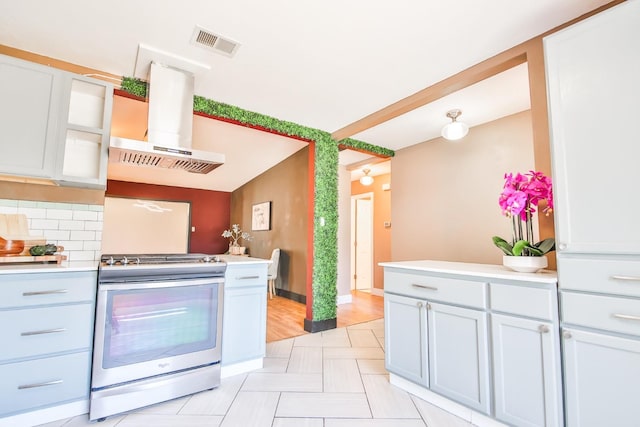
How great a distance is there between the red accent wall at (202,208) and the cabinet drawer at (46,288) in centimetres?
576

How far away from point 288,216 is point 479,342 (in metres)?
4.05

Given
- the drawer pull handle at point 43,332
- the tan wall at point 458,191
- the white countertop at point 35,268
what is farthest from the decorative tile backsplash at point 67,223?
the tan wall at point 458,191

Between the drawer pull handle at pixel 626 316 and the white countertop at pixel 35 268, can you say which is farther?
the white countertop at pixel 35 268

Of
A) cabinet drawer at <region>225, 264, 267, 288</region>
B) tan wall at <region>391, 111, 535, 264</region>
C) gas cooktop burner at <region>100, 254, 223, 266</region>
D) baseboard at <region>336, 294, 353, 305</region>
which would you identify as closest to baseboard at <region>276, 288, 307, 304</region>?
baseboard at <region>336, 294, 353, 305</region>

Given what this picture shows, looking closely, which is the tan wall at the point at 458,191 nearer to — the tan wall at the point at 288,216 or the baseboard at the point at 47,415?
the tan wall at the point at 288,216

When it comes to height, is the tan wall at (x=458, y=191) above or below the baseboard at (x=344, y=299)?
above

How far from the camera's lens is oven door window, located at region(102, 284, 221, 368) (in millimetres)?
1912

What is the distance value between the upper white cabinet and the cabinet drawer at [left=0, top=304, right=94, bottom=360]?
91 cm

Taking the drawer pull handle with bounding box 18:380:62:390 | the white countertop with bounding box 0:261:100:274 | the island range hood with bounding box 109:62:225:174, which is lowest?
the drawer pull handle with bounding box 18:380:62:390

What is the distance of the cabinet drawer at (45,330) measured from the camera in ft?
5.46

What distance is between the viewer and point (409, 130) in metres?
3.68

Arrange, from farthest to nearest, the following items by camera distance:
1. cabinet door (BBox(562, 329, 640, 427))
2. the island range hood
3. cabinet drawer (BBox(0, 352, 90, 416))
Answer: the island range hood < cabinet drawer (BBox(0, 352, 90, 416)) < cabinet door (BBox(562, 329, 640, 427))

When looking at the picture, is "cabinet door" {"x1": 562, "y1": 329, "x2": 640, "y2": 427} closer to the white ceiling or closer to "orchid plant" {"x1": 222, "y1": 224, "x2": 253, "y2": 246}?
the white ceiling

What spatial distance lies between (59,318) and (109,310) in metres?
0.25
